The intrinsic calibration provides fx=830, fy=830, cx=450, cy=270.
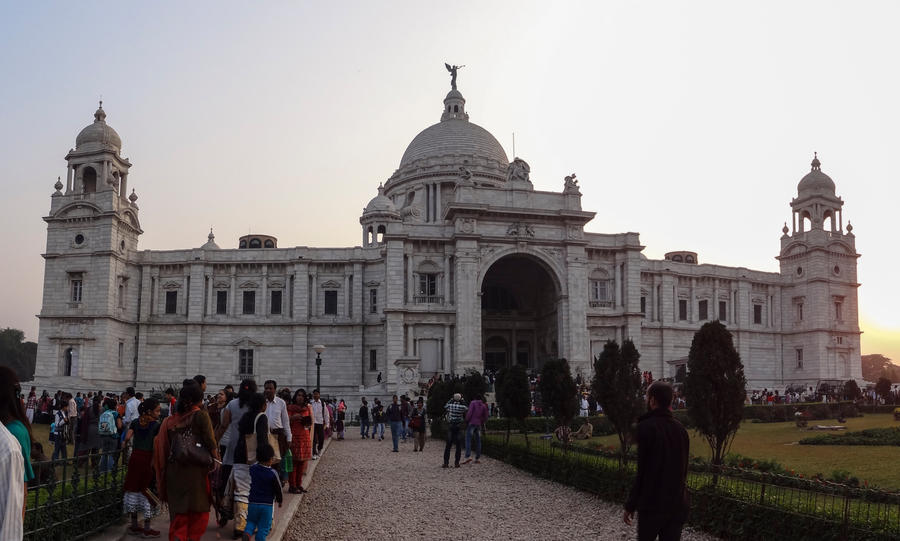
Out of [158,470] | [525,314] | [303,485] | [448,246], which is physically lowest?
[303,485]

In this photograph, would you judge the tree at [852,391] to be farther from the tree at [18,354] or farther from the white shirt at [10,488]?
the tree at [18,354]

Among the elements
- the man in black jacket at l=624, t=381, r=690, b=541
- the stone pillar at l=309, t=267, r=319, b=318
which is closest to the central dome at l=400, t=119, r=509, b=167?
the stone pillar at l=309, t=267, r=319, b=318

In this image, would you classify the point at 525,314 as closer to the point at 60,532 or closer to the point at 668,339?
the point at 668,339

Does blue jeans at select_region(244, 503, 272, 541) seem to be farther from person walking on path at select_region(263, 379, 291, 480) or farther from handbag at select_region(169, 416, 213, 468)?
person walking on path at select_region(263, 379, 291, 480)

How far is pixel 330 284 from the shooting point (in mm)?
54938

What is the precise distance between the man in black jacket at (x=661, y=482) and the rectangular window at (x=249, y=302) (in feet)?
162

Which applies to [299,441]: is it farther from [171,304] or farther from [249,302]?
[171,304]

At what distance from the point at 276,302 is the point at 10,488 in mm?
51222

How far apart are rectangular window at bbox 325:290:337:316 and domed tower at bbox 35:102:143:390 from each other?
12.4 m

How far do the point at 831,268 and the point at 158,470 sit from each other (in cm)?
5976

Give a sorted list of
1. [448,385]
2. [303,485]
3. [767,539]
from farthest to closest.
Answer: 1. [448,385]
2. [303,485]
3. [767,539]

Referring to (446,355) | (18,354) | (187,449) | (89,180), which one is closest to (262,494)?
(187,449)

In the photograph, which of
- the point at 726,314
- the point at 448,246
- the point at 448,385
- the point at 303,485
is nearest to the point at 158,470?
the point at 303,485

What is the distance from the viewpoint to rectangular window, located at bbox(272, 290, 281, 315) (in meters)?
54.8
